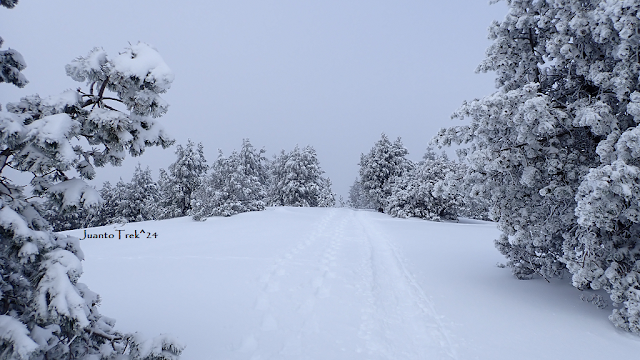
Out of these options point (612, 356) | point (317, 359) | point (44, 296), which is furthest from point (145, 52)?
point (612, 356)

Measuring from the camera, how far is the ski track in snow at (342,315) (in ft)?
14.5

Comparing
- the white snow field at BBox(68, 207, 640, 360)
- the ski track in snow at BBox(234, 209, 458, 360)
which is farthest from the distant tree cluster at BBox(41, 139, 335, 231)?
the ski track in snow at BBox(234, 209, 458, 360)

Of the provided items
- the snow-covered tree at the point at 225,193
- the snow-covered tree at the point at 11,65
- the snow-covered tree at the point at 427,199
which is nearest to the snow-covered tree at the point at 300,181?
the snow-covered tree at the point at 225,193

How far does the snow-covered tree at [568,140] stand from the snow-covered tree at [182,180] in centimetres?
3180

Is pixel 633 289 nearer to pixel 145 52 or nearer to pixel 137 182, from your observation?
pixel 145 52

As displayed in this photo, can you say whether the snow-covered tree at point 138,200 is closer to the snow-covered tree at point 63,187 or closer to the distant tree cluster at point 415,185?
the distant tree cluster at point 415,185

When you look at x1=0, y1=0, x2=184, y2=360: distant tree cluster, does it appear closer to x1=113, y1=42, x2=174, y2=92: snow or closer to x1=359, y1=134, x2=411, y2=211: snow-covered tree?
x1=113, y1=42, x2=174, y2=92: snow

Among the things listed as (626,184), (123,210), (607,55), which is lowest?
(123,210)

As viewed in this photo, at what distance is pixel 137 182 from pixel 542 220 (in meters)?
44.7

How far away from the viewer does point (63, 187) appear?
9.66 ft

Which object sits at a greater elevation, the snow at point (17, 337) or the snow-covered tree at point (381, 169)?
the snow-covered tree at point (381, 169)

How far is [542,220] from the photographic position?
6434 mm

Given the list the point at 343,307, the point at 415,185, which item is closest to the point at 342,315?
the point at 343,307

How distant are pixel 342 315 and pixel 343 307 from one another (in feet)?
1.19
